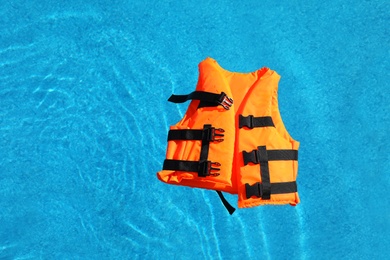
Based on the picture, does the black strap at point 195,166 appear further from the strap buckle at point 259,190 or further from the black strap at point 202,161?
the strap buckle at point 259,190

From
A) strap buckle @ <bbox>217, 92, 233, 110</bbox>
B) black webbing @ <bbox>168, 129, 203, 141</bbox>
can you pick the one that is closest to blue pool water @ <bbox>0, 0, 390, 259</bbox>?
black webbing @ <bbox>168, 129, 203, 141</bbox>

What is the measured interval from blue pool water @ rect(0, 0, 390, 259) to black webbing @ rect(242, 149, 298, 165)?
1.02 metres

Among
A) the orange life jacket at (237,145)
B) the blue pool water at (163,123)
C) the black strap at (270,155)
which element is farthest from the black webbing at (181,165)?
the blue pool water at (163,123)

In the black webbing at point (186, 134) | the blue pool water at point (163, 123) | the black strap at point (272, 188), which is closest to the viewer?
the black strap at point (272, 188)

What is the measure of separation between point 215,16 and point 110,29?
933 mm

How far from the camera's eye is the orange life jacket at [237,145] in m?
3.01

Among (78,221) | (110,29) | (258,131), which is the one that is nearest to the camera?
(258,131)

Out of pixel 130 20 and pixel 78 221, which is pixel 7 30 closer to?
pixel 130 20

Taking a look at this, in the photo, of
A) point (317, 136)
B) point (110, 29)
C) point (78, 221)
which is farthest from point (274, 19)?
point (78, 221)

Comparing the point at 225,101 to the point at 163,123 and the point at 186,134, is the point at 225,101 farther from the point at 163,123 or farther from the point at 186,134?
the point at 163,123

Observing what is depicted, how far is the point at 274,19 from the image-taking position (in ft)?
13.8

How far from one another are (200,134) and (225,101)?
28cm

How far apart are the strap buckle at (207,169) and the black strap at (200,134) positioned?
0.16 meters

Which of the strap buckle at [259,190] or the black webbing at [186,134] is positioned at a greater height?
the black webbing at [186,134]
